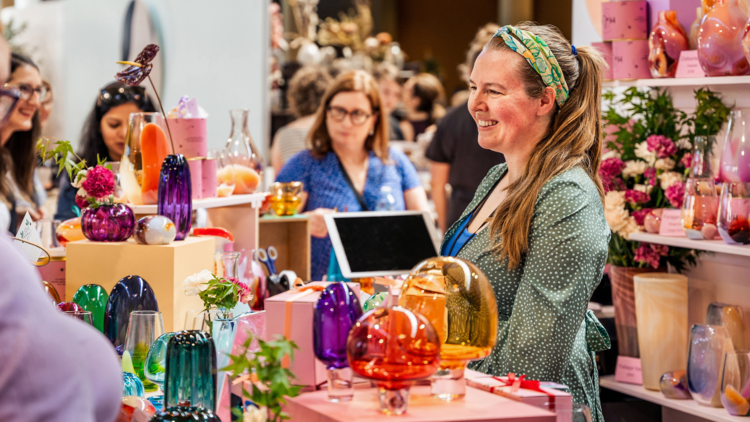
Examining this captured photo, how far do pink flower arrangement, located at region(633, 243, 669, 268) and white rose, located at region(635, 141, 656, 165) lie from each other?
0.31 m

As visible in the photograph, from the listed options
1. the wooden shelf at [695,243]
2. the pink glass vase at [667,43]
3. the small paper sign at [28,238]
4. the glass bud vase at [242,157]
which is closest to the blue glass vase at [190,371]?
the small paper sign at [28,238]

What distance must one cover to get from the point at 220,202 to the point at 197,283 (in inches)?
24.5

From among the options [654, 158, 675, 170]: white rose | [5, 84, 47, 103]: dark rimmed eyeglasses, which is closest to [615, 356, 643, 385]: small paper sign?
[654, 158, 675, 170]: white rose

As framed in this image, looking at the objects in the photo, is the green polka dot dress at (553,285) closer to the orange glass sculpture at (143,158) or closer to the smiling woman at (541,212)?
the smiling woman at (541,212)

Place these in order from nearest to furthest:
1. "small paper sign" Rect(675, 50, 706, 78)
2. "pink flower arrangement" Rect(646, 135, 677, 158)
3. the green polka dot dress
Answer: the green polka dot dress → "small paper sign" Rect(675, 50, 706, 78) → "pink flower arrangement" Rect(646, 135, 677, 158)

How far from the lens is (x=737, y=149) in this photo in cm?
Result: 241

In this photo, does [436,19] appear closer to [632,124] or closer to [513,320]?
[632,124]

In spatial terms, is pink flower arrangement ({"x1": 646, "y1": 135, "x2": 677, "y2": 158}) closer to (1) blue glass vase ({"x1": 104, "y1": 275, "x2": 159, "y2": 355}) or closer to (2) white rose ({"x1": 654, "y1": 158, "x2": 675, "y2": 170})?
(2) white rose ({"x1": 654, "y1": 158, "x2": 675, "y2": 170})

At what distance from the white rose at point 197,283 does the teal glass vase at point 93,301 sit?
248 mm

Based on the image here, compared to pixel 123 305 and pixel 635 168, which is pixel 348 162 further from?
pixel 123 305

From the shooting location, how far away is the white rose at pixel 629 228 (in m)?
2.73

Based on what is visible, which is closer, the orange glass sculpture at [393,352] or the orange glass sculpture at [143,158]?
the orange glass sculpture at [393,352]

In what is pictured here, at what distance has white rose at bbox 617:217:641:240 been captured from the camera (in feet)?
8.96

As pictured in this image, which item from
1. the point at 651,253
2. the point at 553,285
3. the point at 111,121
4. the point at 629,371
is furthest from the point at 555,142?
the point at 111,121
